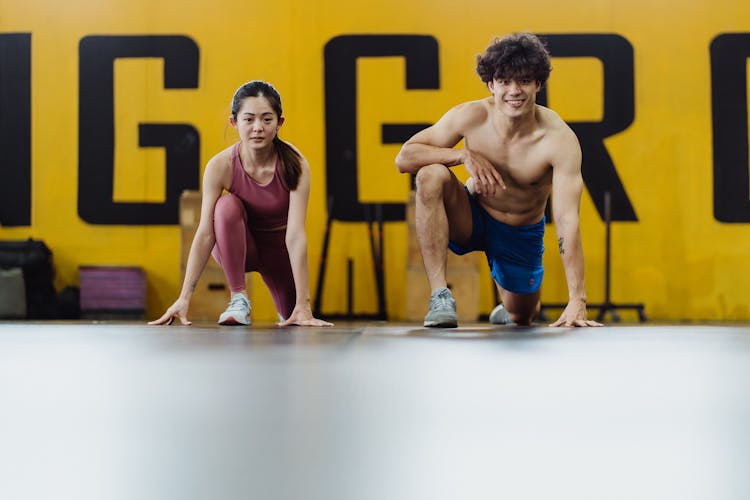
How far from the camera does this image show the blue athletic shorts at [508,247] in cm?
274

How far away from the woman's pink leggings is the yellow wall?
2.84 m

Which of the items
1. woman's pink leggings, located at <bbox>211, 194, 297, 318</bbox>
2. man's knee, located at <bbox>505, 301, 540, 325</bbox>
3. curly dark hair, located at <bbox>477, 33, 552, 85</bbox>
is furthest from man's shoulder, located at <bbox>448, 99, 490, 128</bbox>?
man's knee, located at <bbox>505, 301, 540, 325</bbox>

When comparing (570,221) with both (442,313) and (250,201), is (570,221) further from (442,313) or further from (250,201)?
(250,201)

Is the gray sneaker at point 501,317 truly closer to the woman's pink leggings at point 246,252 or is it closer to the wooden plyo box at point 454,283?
the woman's pink leggings at point 246,252

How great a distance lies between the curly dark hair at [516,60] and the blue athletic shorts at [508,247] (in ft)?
1.60

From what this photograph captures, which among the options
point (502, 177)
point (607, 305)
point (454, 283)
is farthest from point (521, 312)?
point (607, 305)

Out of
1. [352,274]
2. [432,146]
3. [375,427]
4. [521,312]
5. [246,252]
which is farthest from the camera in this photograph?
[352,274]

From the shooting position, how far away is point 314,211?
5809 millimetres

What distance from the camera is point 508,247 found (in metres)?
2.80

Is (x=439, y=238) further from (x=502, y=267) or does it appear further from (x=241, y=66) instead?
(x=241, y=66)

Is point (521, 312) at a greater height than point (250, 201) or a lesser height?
lesser

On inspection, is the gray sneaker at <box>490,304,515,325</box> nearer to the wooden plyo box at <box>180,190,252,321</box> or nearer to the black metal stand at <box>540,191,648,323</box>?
the black metal stand at <box>540,191,648,323</box>

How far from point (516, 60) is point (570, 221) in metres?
0.54

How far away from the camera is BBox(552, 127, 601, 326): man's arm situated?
233 cm
